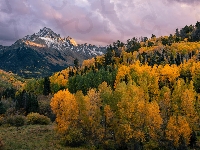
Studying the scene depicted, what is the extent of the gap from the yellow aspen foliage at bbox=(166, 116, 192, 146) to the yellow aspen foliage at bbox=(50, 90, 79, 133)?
22098mm

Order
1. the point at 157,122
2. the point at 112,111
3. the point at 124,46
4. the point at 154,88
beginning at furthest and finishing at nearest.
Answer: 1. the point at 124,46
2. the point at 154,88
3. the point at 112,111
4. the point at 157,122

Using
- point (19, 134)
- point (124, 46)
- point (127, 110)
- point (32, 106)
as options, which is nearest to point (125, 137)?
point (127, 110)

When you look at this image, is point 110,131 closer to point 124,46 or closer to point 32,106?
point 32,106

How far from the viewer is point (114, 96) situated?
5925 cm

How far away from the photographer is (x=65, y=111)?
60156 millimetres

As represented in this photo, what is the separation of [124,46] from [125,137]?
140 m

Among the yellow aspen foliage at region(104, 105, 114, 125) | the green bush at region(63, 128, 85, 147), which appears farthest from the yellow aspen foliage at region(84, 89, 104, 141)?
the green bush at region(63, 128, 85, 147)

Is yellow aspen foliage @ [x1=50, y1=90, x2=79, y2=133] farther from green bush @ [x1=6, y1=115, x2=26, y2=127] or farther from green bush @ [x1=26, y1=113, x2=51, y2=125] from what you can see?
green bush @ [x1=26, y1=113, x2=51, y2=125]

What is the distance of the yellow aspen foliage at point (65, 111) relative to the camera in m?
59.8

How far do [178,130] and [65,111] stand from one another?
26.5m

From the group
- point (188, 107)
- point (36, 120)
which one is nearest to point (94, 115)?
point (188, 107)

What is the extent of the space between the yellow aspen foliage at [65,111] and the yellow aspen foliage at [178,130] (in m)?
22.1

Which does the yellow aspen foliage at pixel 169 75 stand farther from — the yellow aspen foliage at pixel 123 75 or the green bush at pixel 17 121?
the green bush at pixel 17 121

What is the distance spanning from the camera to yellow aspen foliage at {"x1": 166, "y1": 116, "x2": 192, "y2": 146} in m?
52.4
